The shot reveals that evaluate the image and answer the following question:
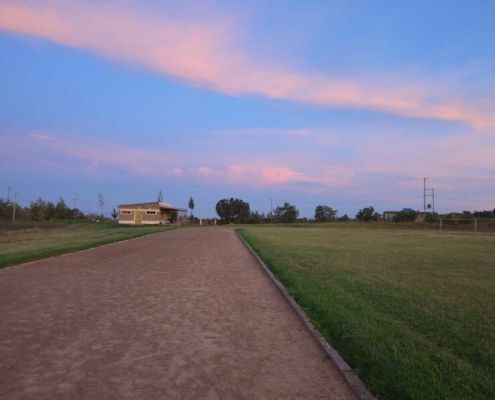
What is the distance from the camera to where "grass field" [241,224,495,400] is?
5.30 m

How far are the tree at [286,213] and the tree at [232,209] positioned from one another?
20.7 feet

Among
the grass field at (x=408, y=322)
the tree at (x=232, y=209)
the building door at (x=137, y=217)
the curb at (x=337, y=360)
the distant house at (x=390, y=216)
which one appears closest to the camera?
the curb at (x=337, y=360)

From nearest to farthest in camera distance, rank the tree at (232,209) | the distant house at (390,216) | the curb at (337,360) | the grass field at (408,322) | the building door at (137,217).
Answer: the curb at (337,360) < the grass field at (408,322) < the building door at (137,217) < the distant house at (390,216) < the tree at (232,209)

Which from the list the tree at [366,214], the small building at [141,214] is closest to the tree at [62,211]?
the small building at [141,214]

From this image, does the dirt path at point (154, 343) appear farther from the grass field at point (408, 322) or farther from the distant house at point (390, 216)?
the distant house at point (390, 216)

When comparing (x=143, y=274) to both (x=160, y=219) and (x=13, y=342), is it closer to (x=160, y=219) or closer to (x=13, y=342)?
(x=13, y=342)

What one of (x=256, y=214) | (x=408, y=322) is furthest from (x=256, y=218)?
(x=408, y=322)

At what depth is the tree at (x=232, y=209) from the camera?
11225cm

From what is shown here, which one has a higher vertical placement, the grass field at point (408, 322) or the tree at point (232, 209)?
the tree at point (232, 209)

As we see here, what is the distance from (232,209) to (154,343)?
107 meters

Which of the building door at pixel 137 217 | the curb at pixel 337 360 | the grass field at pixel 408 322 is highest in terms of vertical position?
the building door at pixel 137 217

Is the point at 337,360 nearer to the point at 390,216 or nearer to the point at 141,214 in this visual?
the point at 141,214

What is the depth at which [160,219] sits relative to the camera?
85.8 meters

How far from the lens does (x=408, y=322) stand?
821 centimetres
